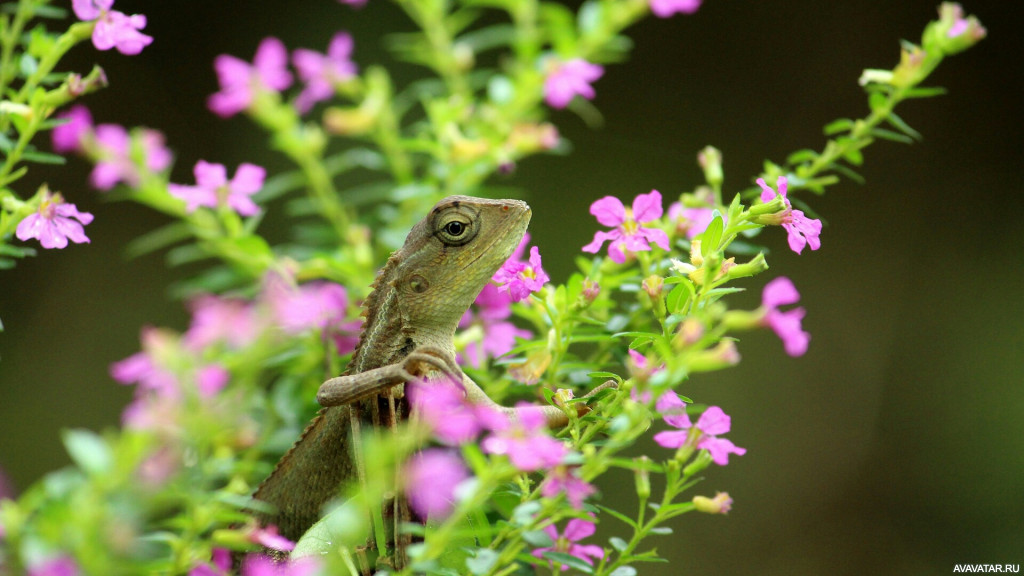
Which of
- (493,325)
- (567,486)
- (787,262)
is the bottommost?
(567,486)

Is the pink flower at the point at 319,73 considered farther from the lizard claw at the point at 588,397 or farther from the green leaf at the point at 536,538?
the green leaf at the point at 536,538

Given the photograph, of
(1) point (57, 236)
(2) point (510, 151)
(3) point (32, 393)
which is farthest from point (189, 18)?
(1) point (57, 236)

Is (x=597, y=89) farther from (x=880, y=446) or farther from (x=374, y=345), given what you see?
(x=374, y=345)

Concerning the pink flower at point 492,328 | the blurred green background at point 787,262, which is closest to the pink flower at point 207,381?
the pink flower at point 492,328

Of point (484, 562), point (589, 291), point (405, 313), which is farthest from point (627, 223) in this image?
point (484, 562)

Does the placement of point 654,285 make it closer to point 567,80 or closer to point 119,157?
point 567,80

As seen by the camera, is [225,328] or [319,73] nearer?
[225,328]
